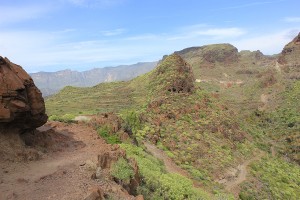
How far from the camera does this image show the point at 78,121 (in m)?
25.9

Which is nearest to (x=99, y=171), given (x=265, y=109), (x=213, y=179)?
(x=213, y=179)

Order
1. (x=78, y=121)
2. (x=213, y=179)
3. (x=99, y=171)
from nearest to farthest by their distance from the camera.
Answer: (x=99, y=171) < (x=78, y=121) < (x=213, y=179)

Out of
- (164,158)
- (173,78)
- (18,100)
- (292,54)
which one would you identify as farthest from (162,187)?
(292,54)

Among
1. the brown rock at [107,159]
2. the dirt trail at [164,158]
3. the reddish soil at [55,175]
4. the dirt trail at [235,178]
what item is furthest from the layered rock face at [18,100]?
the dirt trail at [235,178]

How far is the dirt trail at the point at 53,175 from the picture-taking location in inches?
479

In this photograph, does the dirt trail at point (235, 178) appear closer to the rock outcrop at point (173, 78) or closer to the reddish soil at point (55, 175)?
the rock outcrop at point (173, 78)

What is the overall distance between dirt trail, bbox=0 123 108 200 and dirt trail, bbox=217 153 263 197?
17.4 m

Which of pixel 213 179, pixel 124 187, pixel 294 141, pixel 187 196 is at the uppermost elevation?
pixel 124 187

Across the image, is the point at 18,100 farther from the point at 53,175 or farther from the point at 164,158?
the point at 164,158

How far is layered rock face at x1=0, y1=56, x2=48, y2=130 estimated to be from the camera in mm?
15680

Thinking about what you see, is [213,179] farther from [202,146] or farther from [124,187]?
[124,187]

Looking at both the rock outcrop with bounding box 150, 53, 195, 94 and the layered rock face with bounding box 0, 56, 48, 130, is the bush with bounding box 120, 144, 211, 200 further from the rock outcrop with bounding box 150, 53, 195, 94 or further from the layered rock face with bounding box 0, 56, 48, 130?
the rock outcrop with bounding box 150, 53, 195, 94

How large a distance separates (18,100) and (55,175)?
14.9 feet

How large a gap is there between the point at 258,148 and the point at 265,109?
42.6 metres
